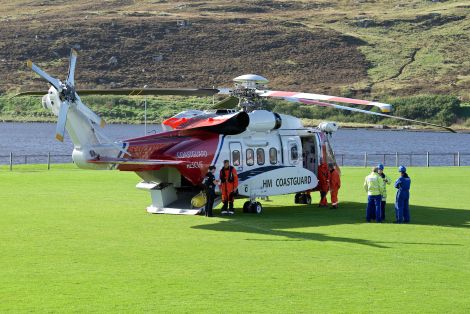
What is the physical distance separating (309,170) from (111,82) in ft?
393

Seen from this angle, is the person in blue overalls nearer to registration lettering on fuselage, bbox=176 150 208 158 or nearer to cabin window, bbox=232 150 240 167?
cabin window, bbox=232 150 240 167

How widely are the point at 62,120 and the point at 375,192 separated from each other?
796 centimetres

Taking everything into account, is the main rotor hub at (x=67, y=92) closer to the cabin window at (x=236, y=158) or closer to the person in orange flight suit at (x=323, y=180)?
the cabin window at (x=236, y=158)

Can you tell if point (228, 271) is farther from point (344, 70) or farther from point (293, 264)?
point (344, 70)

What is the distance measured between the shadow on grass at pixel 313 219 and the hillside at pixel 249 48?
4338 inches

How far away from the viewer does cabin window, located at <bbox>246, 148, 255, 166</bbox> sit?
87.0ft

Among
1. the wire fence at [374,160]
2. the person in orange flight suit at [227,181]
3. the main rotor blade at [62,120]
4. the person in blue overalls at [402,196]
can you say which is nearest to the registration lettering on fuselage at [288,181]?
the person in orange flight suit at [227,181]

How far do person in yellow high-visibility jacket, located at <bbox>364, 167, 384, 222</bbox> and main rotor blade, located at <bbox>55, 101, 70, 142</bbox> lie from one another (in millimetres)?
7629

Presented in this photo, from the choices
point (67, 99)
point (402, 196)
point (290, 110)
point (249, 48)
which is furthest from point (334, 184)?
point (249, 48)

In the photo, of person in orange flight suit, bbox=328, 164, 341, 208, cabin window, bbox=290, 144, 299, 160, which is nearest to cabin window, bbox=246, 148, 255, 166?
cabin window, bbox=290, 144, 299, 160

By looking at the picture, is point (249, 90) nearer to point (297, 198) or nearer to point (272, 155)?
point (272, 155)

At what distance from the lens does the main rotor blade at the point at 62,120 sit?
2086 centimetres

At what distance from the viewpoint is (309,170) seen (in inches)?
1134

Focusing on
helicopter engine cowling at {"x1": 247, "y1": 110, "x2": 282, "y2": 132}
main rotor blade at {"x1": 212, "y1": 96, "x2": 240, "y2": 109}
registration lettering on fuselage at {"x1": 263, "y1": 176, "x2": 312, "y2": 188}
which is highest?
main rotor blade at {"x1": 212, "y1": 96, "x2": 240, "y2": 109}
